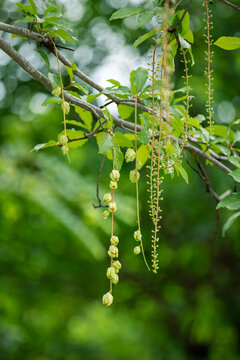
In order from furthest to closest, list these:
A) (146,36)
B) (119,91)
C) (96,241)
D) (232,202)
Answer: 1. (96,241)
2. (232,202)
3. (119,91)
4. (146,36)

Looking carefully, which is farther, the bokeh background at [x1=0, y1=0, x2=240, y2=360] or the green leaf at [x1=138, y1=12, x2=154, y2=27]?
the bokeh background at [x1=0, y1=0, x2=240, y2=360]

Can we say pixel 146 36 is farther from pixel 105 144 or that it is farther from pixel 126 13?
pixel 105 144

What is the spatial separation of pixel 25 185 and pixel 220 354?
7.75 ft

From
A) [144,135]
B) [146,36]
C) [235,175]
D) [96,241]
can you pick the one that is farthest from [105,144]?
[96,241]

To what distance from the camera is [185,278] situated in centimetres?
377

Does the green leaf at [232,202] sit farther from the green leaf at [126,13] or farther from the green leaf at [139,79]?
the green leaf at [126,13]

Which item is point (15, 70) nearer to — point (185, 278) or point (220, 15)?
point (220, 15)

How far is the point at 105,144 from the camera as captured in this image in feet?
2.16

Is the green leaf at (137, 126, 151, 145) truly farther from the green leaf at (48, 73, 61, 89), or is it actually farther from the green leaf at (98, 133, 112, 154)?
the green leaf at (48, 73, 61, 89)

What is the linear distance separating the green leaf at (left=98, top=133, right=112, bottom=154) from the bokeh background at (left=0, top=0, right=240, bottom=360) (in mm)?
1075

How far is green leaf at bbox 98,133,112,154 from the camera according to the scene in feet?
2.14

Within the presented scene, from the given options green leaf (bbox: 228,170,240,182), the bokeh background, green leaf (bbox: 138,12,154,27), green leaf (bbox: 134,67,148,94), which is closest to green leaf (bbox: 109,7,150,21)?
green leaf (bbox: 138,12,154,27)

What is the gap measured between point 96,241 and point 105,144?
125cm

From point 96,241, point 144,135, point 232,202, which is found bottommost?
point 96,241
